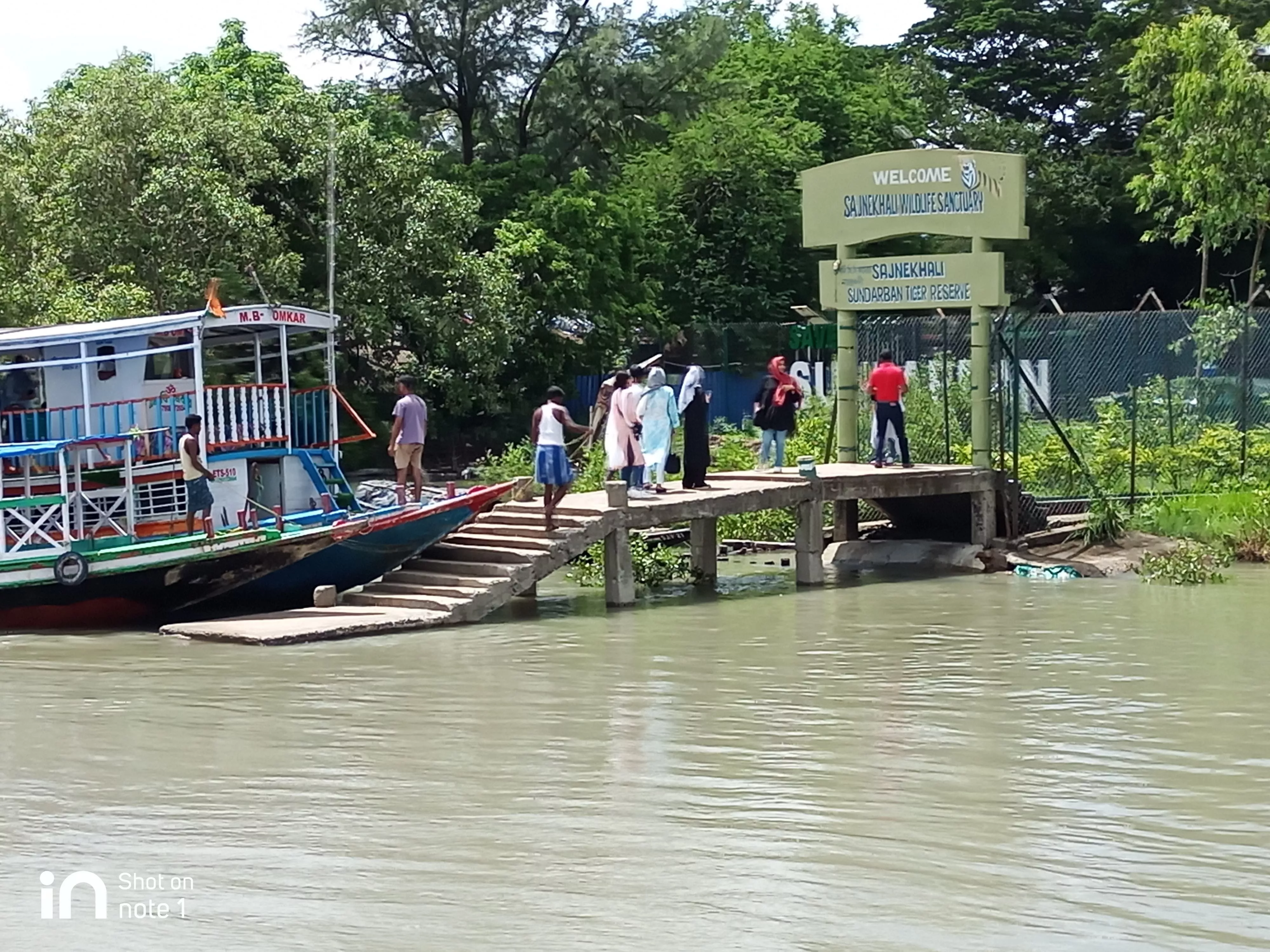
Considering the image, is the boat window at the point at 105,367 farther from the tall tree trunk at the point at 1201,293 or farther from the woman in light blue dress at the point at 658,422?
the tall tree trunk at the point at 1201,293

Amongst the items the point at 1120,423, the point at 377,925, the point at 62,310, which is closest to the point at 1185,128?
the point at 1120,423

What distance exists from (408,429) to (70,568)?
3910mm

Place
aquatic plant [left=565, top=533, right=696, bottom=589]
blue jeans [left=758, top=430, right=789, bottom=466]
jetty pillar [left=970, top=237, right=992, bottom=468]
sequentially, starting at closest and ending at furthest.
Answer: aquatic plant [left=565, top=533, right=696, bottom=589] → jetty pillar [left=970, top=237, right=992, bottom=468] → blue jeans [left=758, top=430, right=789, bottom=466]

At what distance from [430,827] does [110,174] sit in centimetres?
2293

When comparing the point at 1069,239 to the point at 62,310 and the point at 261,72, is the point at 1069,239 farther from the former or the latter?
the point at 62,310

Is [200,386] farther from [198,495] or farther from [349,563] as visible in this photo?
[349,563]

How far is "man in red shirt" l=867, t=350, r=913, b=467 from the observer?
2100 centimetres

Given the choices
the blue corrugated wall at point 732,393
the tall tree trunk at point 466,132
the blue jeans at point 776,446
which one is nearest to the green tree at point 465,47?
the tall tree trunk at point 466,132

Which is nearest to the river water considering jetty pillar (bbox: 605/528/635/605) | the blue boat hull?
the blue boat hull

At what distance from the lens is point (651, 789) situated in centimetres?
1038

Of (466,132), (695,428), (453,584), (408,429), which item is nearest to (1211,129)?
(695,428)

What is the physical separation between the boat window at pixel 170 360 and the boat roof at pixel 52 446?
1.01 meters

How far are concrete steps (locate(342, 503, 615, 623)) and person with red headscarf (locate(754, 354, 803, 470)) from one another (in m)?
3.70

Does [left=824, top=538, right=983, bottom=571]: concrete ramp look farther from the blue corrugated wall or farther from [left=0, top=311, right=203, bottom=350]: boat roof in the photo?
the blue corrugated wall
